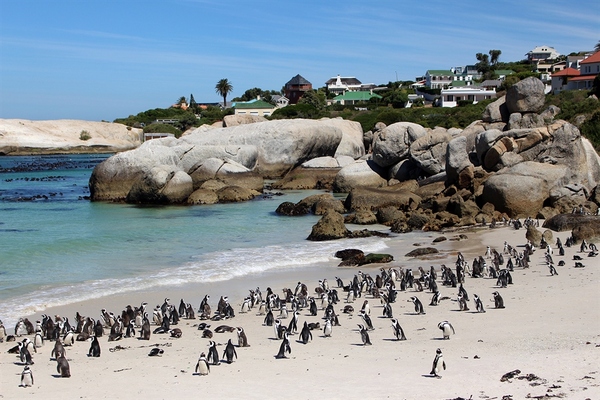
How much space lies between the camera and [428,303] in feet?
48.2

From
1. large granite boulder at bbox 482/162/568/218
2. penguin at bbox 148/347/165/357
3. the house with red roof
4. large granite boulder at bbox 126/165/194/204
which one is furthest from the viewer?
the house with red roof

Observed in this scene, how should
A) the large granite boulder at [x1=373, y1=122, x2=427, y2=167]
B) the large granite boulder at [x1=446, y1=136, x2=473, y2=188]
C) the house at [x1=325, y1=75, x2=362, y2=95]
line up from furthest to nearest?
the house at [x1=325, y1=75, x2=362, y2=95] < the large granite boulder at [x1=373, y1=122, x2=427, y2=167] < the large granite boulder at [x1=446, y1=136, x2=473, y2=188]

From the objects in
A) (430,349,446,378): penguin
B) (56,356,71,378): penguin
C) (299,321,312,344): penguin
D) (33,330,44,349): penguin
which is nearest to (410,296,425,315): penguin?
(299,321,312,344): penguin

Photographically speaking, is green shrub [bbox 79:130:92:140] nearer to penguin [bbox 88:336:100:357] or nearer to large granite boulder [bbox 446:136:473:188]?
large granite boulder [bbox 446:136:473:188]

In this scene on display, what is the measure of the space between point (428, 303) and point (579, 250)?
6.60 metres

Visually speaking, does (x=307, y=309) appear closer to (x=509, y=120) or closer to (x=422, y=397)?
(x=422, y=397)

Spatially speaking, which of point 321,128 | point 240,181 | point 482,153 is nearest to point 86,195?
point 240,181

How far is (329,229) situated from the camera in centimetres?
2386

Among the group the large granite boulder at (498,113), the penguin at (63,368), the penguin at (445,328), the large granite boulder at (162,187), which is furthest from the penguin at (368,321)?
the large granite boulder at (498,113)

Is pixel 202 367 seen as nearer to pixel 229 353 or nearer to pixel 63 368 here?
pixel 229 353

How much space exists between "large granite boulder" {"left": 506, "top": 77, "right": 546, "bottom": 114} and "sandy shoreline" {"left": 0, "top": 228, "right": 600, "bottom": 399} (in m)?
20.1

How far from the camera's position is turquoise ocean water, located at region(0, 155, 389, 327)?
1767cm

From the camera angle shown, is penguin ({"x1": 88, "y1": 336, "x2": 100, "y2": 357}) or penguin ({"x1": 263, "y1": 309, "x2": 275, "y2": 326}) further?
penguin ({"x1": 263, "y1": 309, "x2": 275, "y2": 326})

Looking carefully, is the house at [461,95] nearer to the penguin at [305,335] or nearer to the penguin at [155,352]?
the penguin at [305,335]
